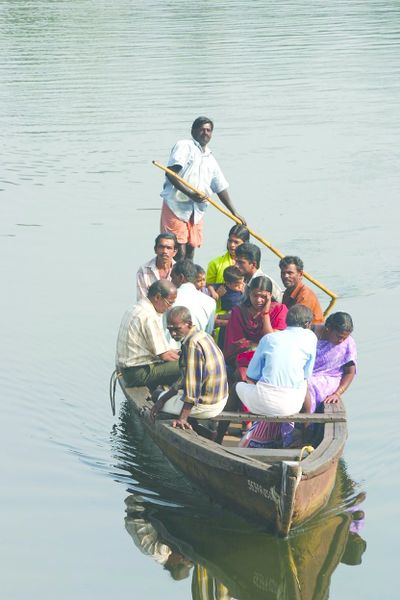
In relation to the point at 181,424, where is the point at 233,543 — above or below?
below

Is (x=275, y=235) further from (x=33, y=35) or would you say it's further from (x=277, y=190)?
(x=33, y=35)

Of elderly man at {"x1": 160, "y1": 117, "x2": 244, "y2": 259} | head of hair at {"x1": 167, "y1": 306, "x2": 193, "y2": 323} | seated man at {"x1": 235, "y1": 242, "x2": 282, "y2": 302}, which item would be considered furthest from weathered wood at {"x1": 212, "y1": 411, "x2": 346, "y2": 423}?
elderly man at {"x1": 160, "y1": 117, "x2": 244, "y2": 259}

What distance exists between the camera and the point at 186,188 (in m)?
11.0

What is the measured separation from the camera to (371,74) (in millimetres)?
25453

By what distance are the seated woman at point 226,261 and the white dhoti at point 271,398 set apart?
6.24ft

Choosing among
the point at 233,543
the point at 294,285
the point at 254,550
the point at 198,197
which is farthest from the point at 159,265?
the point at 254,550

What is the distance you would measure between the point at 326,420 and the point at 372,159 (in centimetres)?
1152

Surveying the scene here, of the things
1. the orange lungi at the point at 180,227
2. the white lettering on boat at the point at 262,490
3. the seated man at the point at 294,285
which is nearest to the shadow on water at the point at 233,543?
the white lettering on boat at the point at 262,490

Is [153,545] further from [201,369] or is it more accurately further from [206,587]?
[201,369]

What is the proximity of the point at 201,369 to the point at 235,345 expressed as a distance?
0.85m

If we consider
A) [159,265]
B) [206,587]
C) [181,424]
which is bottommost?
[206,587]

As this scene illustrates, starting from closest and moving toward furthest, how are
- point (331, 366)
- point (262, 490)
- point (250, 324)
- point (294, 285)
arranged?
1. point (262, 490)
2. point (250, 324)
3. point (331, 366)
4. point (294, 285)

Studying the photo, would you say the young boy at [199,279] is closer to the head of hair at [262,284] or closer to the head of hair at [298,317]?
the head of hair at [262,284]

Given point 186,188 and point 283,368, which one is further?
point 186,188
